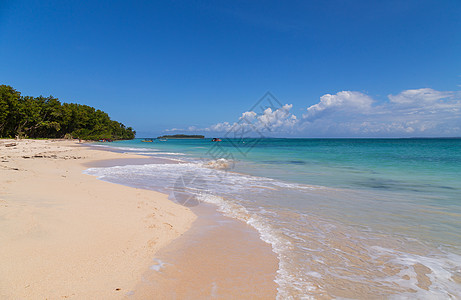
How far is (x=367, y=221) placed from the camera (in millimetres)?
6223

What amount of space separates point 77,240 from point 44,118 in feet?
277

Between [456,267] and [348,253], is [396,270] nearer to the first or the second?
[348,253]

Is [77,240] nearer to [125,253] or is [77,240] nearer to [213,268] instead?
[125,253]

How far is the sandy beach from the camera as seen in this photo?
8.76ft

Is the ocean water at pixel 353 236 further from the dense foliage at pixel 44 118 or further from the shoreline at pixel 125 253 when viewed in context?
the dense foliage at pixel 44 118

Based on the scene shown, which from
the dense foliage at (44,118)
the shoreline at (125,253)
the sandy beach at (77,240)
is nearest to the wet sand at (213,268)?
the shoreline at (125,253)

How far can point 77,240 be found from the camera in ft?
12.5

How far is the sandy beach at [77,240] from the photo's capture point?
2.67 m

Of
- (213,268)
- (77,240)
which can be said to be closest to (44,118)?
(77,240)

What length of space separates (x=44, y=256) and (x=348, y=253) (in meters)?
4.94

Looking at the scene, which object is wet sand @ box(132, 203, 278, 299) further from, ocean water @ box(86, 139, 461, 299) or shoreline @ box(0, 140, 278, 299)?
ocean water @ box(86, 139, 461, 299)

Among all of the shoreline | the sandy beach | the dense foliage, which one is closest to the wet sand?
the shoreline

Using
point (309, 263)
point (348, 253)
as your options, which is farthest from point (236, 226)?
point (348, 253)

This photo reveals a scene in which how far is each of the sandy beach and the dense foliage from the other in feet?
202
